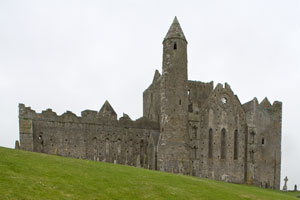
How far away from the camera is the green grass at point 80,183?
13.9m

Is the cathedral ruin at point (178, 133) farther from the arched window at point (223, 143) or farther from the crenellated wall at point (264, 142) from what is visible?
the arched window at point (223, 143)

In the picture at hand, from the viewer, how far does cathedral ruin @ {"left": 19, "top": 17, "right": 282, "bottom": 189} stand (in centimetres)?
3344

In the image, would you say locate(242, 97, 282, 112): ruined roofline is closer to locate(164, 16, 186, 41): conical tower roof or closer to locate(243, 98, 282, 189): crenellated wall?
locate(243, 98, 282, 189): crenellated wall

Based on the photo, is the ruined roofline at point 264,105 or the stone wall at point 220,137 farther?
the ruined roofline at point 264,105

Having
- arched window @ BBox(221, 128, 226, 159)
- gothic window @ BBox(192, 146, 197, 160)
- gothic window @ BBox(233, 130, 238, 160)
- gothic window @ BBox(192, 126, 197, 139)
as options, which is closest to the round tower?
gothic window @ BBox(192, 126, 197, 139)

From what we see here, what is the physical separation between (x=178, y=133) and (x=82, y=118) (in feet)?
37.2

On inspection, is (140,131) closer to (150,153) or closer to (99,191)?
(150,153)

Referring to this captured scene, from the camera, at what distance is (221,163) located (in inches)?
1537

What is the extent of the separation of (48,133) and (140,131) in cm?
1077

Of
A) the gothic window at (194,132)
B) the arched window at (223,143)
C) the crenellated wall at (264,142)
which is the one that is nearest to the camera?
the gothic window at (194,132)

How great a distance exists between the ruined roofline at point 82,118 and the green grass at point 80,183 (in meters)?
13.4

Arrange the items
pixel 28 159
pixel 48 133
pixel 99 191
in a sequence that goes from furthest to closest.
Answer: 1. pixel 48 133
2. pixel 28 159
3. pixel 99 191

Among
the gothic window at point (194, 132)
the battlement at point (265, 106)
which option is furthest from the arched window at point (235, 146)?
the gothic window at point (194, 132)

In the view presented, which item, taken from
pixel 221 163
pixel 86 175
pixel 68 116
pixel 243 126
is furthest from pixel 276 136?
pixel 86 175
